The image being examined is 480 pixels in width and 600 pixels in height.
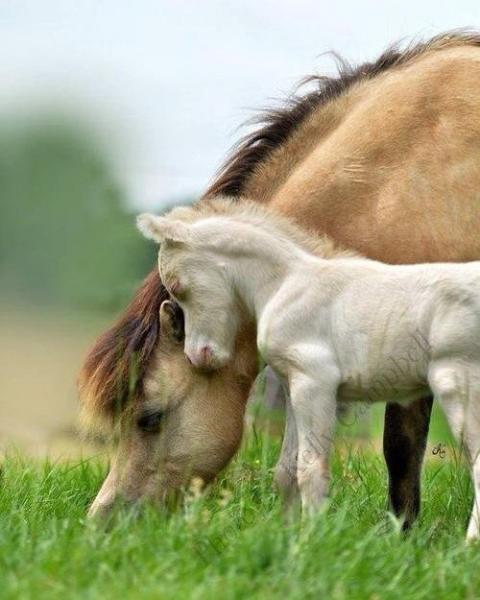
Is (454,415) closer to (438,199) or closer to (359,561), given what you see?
(359,561)

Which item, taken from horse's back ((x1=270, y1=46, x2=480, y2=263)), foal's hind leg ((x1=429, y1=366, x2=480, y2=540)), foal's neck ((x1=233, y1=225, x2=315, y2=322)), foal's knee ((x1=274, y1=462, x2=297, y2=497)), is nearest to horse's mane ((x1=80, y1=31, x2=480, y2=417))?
horse's back ((x1=270, y1=46, x2=480, y2=263))

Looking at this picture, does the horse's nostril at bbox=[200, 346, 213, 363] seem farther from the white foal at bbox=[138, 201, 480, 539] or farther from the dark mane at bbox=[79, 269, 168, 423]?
the dark mane at bbox=[79, 269, 168, 423]

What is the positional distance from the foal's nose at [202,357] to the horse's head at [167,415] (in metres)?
0.23

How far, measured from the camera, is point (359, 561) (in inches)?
173

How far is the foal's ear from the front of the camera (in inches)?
224

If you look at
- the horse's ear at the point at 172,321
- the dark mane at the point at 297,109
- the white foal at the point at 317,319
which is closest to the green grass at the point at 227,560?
the white foal at the point at 317,319

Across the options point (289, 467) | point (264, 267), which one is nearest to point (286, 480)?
point (289, 467)

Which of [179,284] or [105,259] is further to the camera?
[105,259]

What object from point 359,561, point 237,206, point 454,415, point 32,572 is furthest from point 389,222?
point 32,572

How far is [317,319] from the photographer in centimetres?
545

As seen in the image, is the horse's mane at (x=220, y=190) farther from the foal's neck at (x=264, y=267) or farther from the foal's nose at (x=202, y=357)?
the foal's neck at (x=264, y=267)

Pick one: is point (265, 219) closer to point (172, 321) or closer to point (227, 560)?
point (172, 321)

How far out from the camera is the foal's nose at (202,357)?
5.87 meters

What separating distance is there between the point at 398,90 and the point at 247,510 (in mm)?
1973
